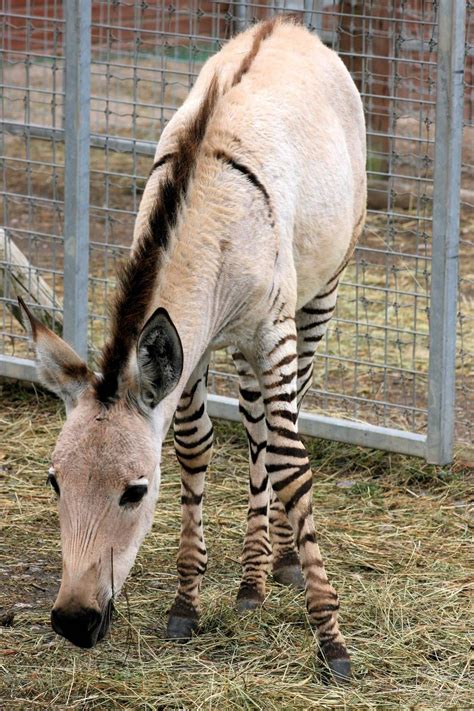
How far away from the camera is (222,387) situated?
841 cm

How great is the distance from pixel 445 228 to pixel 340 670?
9.71 feet

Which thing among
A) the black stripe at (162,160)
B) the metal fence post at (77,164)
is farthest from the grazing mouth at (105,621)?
the metal fence post at (77,164)

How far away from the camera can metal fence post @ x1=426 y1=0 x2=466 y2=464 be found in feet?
21.6

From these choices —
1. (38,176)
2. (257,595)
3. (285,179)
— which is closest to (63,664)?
(257,595)

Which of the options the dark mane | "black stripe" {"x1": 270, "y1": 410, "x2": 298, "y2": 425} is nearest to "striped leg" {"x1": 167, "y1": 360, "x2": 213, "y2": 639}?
"black stripe" {"x1": 270, "y1": 410, "x2": 298, "y2": 425}

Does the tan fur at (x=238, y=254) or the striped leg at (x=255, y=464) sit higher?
the tan fur at (x=238, y=254)

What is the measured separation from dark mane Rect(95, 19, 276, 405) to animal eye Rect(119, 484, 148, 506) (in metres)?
0.31

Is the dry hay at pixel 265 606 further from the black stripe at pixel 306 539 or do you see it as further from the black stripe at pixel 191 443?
the black stripe at pixel 191 443

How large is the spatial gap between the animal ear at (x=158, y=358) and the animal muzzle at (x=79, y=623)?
0.73 meters

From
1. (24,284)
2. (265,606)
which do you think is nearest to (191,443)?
(265,606)

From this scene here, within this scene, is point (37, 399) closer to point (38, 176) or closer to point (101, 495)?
point (101, 495)

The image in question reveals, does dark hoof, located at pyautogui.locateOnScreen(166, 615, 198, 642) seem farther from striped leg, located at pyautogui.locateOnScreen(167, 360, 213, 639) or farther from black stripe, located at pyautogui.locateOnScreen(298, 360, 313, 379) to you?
black stripe, located at pyautogui.locateOnScreen(298, 360, 313, 379)

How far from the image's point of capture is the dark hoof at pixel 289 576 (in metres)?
5.70

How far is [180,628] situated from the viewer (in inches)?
199
